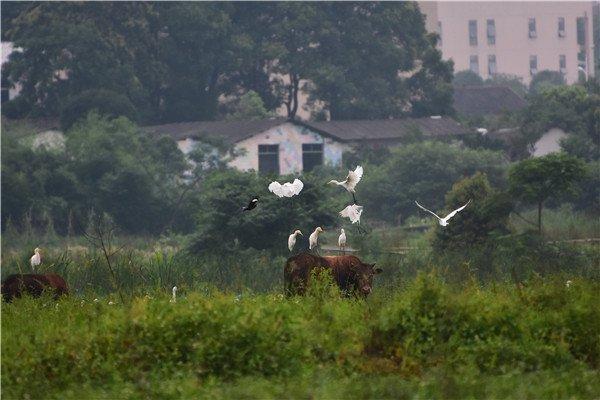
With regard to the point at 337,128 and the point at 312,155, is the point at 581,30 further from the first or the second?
the point at 312,155

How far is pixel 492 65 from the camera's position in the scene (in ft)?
343

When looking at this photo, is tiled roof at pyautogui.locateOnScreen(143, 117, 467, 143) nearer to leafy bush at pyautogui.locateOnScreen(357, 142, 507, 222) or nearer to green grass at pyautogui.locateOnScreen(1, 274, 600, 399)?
leafy bush at pyautogui.locateOnScreen(357, 142, 507, 222)

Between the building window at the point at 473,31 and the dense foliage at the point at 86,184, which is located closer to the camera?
the dense foliage at the point at 86,184

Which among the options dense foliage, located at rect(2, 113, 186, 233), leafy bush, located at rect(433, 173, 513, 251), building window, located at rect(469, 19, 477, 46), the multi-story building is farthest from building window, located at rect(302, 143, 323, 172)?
building window, located at rect(469, 19, 477, 46)

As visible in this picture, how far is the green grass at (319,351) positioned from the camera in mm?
10648

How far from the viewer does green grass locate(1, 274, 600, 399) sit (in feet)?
34.9

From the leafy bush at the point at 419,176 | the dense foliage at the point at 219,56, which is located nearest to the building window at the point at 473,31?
the dense foliage at the point at 219,56

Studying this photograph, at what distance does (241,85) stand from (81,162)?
2030 centimetres

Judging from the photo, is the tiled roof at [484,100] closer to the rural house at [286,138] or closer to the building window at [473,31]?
the rural house at [286,138]

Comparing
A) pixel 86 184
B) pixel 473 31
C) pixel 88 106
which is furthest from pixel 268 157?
pixel 473 31

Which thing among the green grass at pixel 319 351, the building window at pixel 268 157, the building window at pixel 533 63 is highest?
the building window at pixel 533 63

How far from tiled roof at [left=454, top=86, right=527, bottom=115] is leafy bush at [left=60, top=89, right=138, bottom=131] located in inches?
1075

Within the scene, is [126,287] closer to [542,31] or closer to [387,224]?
[387,224]

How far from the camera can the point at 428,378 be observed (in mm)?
10945
